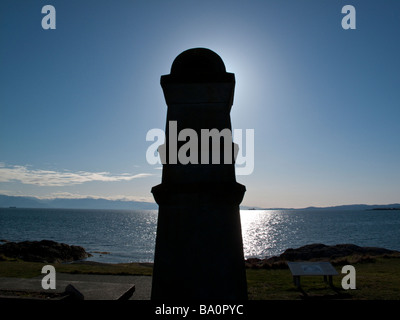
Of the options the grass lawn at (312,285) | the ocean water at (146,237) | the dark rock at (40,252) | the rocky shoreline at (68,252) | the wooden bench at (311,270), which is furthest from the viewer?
the ocean water at (146,237)

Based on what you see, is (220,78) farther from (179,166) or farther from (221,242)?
(221,242)

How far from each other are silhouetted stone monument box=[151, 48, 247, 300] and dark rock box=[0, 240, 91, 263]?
2992cm

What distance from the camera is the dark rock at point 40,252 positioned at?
1110 inches

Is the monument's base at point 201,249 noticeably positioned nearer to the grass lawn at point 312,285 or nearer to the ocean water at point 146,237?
the grass lawn at point 312,285

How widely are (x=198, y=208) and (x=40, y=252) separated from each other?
32.5 m

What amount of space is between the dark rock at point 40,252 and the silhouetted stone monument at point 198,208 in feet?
98.1

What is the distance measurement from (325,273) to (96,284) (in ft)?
23.8

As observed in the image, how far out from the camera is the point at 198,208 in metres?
2.42

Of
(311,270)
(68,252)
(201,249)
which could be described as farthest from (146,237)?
(201,249)

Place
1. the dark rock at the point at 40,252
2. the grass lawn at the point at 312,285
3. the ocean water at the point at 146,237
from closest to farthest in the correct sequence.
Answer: the grass lawn at the point at 312,285, the dark rock at the point at 40,252, the ocean water at the point at 146,237

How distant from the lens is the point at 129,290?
829 cm

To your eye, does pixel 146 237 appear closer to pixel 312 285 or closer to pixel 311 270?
pixel 312 285

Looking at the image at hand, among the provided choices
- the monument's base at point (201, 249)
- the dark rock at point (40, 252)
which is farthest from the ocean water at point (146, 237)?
the monument's base at point (201, 249)
